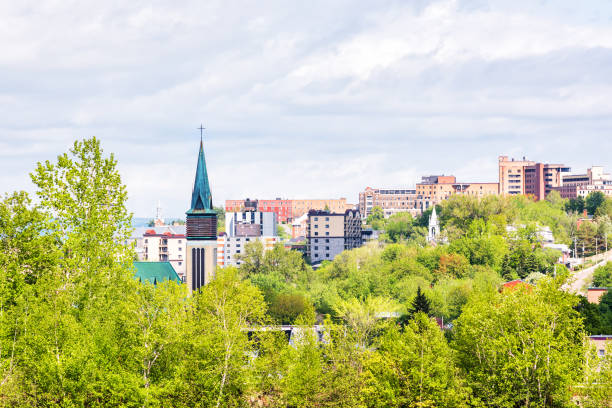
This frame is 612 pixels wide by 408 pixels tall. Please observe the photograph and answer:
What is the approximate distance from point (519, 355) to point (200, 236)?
55.3m

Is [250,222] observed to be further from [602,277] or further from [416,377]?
[416,377]

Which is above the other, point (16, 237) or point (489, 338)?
point (16, 237)

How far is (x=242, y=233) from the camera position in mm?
157875

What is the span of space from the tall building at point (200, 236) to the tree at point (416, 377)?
164 ft

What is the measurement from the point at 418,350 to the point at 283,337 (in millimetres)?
13748

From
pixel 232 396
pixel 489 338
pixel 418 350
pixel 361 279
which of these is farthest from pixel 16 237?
pixel 361 279

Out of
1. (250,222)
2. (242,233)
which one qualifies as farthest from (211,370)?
(250,222)

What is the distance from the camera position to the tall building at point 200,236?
274ft

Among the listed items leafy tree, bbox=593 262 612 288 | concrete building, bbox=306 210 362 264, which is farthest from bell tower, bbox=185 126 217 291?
concrete building, bbox=306 210 362 264

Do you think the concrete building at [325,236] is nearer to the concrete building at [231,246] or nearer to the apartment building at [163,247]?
the concrete building at [231,246]

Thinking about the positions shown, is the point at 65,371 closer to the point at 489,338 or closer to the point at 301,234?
the point at 489,338

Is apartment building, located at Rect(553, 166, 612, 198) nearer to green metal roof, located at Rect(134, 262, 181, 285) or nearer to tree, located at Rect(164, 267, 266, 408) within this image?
green metal roof, located at Rect(134, 262, 181, 285)

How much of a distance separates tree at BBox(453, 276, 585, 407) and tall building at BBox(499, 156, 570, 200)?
156292 millimetres

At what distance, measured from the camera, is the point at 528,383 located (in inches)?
1324
